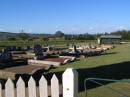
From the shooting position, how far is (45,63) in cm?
2397

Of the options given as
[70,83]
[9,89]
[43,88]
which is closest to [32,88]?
[43,88]

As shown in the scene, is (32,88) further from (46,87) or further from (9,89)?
(9,89)

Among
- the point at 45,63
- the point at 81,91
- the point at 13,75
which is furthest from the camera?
the point at 45,63

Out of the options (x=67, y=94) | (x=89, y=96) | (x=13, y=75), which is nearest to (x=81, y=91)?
(x=89, y=96)

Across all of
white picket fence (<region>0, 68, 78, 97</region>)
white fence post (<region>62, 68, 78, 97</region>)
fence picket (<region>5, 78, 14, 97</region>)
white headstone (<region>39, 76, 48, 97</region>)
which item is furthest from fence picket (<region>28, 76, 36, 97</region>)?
white fence post (<region>62, 68, 78, 97</region>)

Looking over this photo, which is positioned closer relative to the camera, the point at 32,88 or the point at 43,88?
the point at 43,88

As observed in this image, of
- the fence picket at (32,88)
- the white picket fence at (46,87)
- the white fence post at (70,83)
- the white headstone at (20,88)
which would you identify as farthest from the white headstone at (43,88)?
the white fence post at (70,83)

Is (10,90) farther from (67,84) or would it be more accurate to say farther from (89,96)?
(89,96)

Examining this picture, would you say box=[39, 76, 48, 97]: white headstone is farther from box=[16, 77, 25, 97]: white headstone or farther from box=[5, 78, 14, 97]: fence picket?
box=[5, 78, 14, 97]: fence picket

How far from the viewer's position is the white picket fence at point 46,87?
3.86m

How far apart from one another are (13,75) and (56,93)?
472 inches

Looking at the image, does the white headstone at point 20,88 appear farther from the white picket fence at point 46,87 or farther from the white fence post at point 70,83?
the white fence post at point 70,83

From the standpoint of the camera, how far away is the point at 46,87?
4348mm

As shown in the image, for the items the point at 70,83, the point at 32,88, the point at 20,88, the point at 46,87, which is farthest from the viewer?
the point at 20,88
